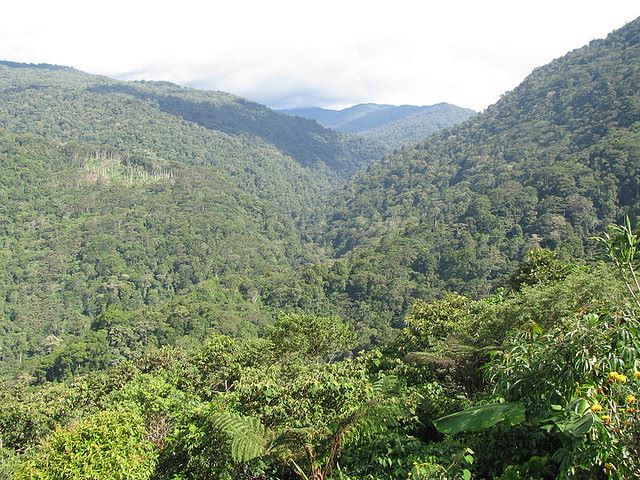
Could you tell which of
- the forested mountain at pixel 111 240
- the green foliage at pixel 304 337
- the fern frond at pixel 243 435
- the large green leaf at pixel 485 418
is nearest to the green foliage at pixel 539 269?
the green foliage at pixel 304 337

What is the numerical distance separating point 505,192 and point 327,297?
1057 inches

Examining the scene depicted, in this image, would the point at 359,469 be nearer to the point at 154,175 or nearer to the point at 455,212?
the point at 455,212

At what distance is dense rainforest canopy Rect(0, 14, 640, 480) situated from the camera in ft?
14.6

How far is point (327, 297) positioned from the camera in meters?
63.0

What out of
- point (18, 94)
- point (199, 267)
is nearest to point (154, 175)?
point (199, 267)

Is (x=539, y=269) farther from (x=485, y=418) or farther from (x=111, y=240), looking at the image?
(x=111, y=240)

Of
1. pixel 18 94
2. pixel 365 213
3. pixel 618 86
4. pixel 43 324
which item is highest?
pixel 18 94

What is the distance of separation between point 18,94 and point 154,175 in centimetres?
9552

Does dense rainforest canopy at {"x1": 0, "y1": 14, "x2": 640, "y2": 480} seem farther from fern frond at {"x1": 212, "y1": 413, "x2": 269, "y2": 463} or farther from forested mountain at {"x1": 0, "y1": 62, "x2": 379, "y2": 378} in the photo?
forested mountain at {"x1": 0, "y1": 62, "x2": 379, "y2": 378}

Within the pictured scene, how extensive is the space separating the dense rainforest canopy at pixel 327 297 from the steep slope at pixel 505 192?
0.46 metres

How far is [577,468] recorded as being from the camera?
309 centimetres

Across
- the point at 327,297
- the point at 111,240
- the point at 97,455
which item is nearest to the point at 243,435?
the point at 97,455

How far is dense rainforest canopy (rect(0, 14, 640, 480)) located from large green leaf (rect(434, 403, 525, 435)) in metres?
0.02

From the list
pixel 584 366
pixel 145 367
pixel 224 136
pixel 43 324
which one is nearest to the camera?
pixel 584 366
